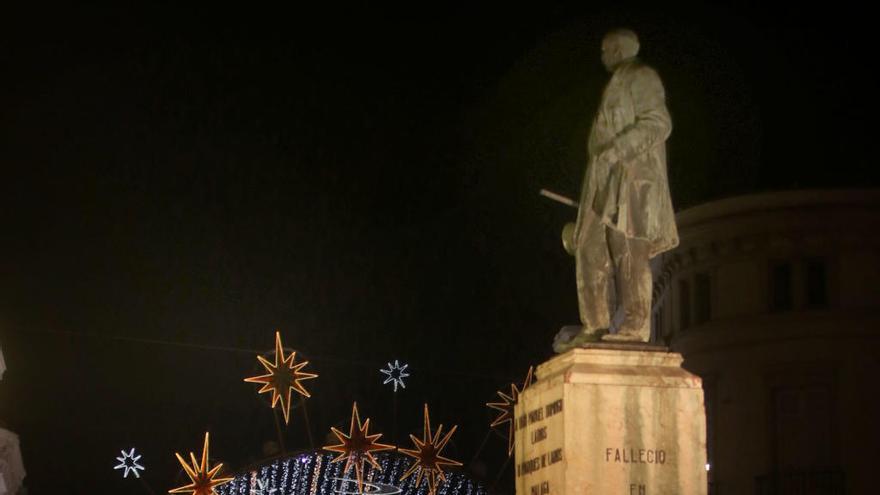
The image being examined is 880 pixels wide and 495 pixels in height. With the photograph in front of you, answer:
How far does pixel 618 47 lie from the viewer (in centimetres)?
1616

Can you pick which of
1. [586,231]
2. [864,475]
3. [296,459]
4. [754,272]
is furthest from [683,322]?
[586,231]

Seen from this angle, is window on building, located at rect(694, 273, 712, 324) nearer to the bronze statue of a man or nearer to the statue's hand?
the bronze statue of a man

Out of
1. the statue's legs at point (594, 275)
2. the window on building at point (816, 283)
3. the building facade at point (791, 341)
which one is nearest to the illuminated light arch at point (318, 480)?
the building facade at point (791, 341)

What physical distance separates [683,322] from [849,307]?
5194 millimetres

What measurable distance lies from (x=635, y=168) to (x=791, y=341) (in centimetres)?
2761

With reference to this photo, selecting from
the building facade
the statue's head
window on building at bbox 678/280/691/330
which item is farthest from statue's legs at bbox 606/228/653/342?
window on building at bbox 678/280/691/330

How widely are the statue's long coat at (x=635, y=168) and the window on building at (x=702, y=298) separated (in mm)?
29501

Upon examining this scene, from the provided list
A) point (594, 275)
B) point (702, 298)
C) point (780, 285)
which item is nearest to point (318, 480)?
point (702, 298)

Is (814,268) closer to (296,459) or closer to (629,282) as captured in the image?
(296,459)

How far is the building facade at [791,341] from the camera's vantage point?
1612 inches

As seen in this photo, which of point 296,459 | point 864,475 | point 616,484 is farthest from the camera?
point 296,459

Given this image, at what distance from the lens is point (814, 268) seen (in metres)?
43.1

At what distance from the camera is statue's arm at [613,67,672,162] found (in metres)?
15.6

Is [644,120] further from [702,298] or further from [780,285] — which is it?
[702,298]
